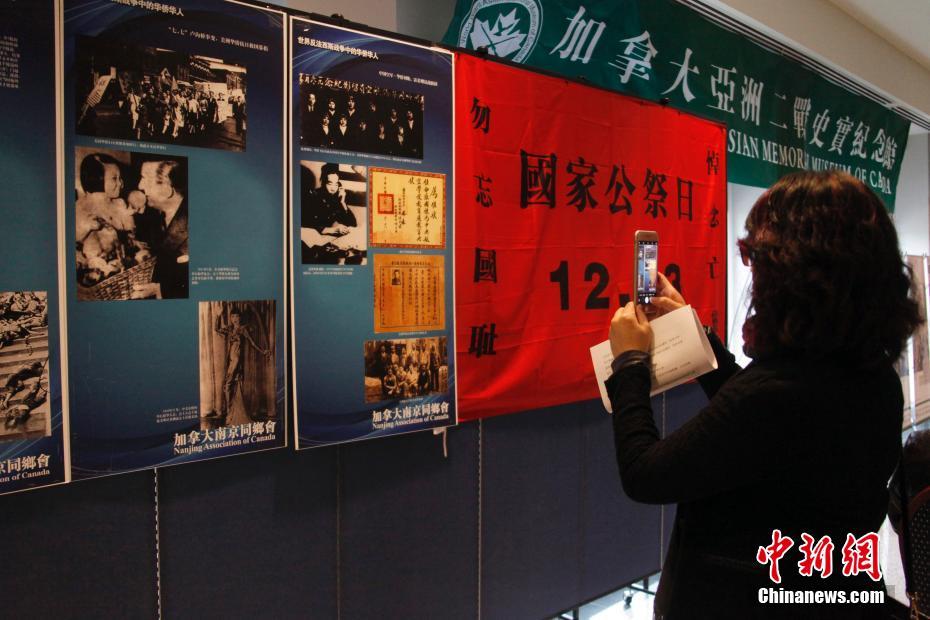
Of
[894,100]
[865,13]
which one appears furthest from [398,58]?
[894,100]

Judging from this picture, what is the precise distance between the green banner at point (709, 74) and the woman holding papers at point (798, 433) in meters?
1.64

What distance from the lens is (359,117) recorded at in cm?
189

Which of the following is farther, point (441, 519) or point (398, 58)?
point (441, 519)

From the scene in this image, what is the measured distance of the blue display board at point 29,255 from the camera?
139cm

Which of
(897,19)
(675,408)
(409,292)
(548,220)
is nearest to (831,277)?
(409,292)

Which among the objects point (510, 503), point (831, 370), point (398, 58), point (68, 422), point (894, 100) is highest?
point (894, 100)

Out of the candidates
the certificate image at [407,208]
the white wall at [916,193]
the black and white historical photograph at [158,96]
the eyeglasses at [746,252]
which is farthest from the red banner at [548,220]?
the white wall at [916,193]

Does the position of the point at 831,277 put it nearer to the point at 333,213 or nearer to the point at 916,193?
the point at 333,213

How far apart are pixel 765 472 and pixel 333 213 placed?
1.31 m

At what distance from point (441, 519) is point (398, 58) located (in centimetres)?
151

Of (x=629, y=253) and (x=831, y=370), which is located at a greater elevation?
(x=629, y=253)

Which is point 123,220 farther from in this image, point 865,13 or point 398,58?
point 865,13

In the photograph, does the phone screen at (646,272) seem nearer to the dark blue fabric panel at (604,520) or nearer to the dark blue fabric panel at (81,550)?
the dark blue fabric panel at (604,520)

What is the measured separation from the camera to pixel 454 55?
2.11 metres
